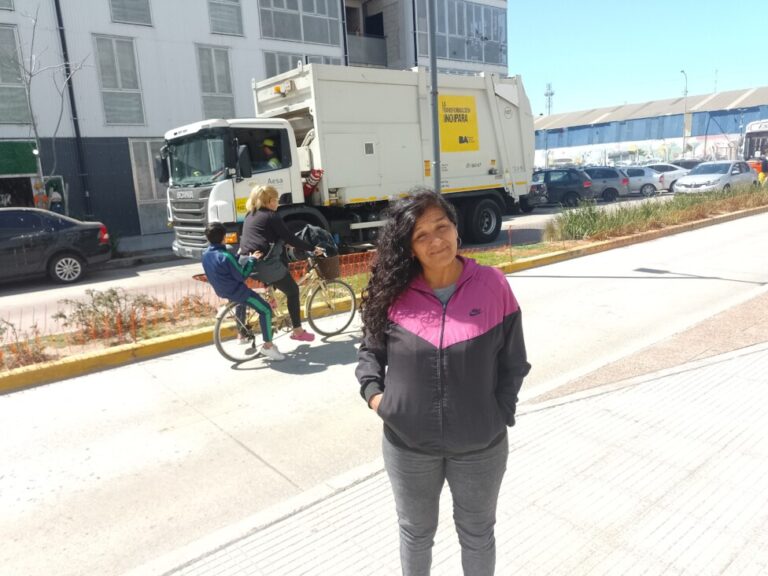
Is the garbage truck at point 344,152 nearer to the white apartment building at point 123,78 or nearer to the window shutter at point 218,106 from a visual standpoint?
the white apartment building at point 123,78

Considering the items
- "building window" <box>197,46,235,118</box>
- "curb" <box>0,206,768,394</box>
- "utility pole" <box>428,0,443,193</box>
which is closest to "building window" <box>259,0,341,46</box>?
"building window" <box>197,46,235,118</box>

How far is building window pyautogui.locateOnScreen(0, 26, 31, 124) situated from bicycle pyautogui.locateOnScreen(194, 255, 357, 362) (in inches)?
560

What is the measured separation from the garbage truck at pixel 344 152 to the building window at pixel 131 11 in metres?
9.00

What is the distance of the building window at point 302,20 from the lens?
21703 mm

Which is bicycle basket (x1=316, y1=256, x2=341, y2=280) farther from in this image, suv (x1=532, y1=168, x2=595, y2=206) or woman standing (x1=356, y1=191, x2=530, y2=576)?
suv (x1=532, y1=168, x2=595, y2=206)

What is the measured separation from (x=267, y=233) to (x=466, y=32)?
26342mm

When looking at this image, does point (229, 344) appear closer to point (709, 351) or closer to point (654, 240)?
point (709, 351)

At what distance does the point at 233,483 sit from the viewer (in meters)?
3.54

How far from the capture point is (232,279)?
17.9 ft

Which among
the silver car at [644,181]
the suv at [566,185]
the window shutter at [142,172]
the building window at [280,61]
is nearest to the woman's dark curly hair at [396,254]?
the window shutter at [142,172]

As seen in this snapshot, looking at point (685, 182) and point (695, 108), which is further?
point (695, 108)

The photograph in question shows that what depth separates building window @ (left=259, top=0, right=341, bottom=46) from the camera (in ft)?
71.2

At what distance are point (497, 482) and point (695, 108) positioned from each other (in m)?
66.6

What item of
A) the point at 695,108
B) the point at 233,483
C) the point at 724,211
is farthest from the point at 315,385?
the point at 695,108
